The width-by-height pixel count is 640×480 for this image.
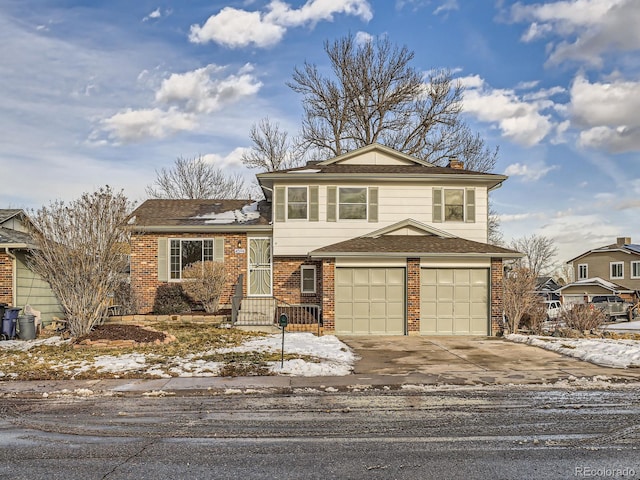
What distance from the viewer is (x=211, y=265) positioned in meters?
20.8

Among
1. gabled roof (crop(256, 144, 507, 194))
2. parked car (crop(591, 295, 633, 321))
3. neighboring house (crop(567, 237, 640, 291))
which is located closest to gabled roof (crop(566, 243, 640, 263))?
neighboring house (crop(567, 237, 640, 291))

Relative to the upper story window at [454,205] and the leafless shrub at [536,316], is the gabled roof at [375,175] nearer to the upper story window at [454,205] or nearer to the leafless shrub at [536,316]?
the upper story window at [454,205]

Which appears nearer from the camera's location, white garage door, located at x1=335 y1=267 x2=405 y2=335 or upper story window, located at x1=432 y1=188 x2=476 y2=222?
white garage door, located at x1=335 y1=267 x2=405 y2=335

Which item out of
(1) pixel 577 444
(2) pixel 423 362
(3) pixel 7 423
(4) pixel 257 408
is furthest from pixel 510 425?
(3) pixel 7 423

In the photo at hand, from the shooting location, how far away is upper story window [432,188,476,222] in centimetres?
2227

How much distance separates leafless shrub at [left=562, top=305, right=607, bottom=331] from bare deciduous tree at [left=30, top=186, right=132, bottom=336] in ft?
49.5

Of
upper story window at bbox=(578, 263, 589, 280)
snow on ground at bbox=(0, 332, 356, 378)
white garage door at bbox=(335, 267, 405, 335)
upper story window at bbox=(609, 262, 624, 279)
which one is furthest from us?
upper story window at bbox=(578, 263, 589, 280)

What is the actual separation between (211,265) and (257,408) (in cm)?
1281

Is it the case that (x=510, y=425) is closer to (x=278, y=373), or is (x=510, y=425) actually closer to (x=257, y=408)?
(x=257, y=408)

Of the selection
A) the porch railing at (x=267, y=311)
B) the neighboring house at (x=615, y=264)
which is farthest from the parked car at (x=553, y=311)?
the neighboring house at (x=615, y=264)

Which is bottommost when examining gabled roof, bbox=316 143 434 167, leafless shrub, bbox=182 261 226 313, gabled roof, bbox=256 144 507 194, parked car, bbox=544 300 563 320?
parked car, bbox=544 300 563 320

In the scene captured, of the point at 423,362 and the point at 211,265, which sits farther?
the point at 211,265

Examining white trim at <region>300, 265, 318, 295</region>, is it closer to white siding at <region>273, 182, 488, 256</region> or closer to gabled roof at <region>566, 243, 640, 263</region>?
white siding at <region>273, 182, 488, 256</region>

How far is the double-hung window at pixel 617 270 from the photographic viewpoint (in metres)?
51.8
